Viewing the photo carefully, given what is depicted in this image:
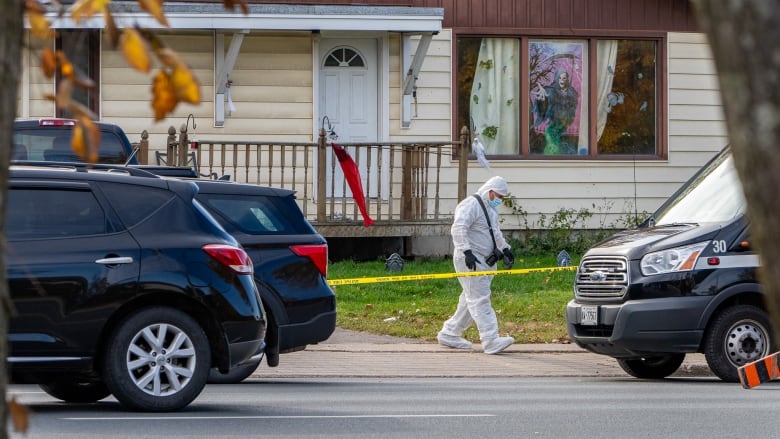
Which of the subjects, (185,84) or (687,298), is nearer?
(185,84)

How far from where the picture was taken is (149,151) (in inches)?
821

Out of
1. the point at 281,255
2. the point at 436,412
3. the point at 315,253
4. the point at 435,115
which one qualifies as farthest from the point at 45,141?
the point at 435,115

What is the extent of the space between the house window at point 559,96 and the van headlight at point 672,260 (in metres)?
9.31

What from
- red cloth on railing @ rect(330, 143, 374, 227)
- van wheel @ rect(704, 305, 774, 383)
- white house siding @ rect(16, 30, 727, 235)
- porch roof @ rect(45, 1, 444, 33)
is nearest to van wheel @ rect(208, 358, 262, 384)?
van wheel @ rect(704, 305, 774, 383)

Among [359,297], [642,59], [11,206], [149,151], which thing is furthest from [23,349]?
[642,59]

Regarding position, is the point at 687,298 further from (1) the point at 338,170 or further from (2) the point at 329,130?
(2) the point at 329,130

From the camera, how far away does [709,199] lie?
13477 mm

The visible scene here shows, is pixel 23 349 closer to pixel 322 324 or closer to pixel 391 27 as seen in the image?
pixel 322 324

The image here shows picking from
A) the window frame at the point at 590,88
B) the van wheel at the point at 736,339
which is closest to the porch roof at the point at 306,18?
the window frame at the point at 590,88

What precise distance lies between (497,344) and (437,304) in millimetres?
2393

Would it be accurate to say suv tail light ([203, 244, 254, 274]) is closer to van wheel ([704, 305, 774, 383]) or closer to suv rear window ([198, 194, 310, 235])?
suv rear window ([198, 194, 310, 235])

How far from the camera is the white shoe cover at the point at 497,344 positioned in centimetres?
1510

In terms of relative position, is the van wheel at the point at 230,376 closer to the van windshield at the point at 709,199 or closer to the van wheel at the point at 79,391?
the van wheel at the point at 79,391

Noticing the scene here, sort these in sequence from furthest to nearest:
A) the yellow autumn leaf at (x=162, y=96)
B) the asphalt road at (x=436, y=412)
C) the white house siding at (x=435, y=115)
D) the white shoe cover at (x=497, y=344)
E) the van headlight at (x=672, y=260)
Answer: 1. the white house siding at (x=435, y=115)
2. the white shoe cover at (x=497, y=344)
3. the van headlight at (x=672, y=260)
4. the asphalt road at (x=436, y=412)
5. the yellow autumn leaf at (x=162, y=96)
